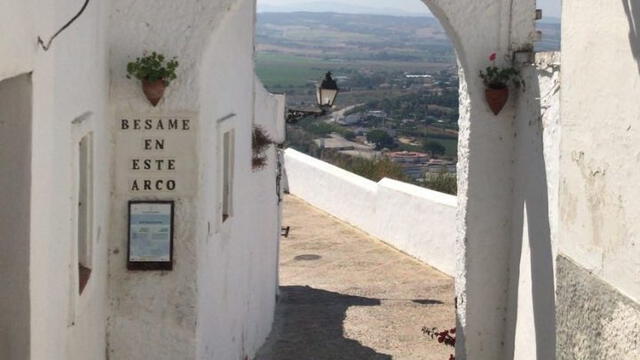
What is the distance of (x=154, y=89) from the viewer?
21.1 feet

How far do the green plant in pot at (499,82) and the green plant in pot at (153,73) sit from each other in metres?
2.30

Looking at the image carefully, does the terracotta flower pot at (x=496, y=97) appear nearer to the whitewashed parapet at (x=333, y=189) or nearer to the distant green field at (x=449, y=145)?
the whitewashed parapet at (x=333, y=189)

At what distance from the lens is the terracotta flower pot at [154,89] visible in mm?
6414

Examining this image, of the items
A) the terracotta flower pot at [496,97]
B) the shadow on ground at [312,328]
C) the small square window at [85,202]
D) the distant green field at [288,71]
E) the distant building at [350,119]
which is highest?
the distant green field at [288,71]

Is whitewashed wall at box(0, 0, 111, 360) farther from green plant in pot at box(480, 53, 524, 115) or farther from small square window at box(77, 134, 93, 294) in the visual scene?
green plant in pot at box(480, 53, 524, 115)

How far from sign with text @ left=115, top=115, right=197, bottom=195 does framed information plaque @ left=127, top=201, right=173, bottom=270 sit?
0.13 m

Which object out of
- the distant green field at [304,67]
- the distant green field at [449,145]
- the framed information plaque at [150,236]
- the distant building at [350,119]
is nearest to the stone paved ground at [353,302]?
the framed information plaque at [150,236]

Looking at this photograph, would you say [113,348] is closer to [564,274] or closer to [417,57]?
[564,274]

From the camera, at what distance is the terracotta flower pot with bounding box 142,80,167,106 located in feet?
21.0

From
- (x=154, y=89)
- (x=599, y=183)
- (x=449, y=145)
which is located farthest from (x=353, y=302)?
(x=449, y=145)

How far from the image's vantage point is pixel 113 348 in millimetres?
6637

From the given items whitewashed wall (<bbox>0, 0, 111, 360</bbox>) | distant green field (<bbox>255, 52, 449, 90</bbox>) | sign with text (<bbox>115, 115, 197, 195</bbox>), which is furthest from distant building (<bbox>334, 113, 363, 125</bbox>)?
whitewashed wall (<bbox>0, 0, 111, 360</bbox>)

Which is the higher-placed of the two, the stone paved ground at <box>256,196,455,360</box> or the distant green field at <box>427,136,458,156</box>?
the distant green field at <box>427,136,458,156</box>

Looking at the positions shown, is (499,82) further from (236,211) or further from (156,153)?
(236,211)
